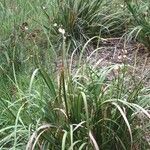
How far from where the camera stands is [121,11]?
602cm

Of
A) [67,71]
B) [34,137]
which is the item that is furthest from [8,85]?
[34,137]

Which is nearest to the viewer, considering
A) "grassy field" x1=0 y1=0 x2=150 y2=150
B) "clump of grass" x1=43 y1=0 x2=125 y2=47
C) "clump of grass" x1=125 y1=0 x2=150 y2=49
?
"grassy field" x1=0 y1=0 x2=150 y2=150

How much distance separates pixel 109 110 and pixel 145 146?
1.23 feet

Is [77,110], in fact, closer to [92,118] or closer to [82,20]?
[92,118]

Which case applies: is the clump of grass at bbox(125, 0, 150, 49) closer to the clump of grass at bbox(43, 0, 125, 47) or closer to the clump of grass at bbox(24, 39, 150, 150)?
the clump of grass at bbox(43, 0, 125, 47)

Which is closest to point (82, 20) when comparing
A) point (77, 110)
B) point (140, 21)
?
point (140, 21)

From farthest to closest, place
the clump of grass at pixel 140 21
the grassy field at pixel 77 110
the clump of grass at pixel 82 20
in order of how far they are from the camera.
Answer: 1. the clump of grass at pixel 82 20
2. the clump of grass at pixel 140 21
3. the grassy field at pixel 77 110

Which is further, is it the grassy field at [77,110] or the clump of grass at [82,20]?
the clump of grass at [82,20]

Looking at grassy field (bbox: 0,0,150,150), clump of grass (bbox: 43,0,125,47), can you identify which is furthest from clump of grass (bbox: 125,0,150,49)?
grassy field (bbox: 0,0,150,150)

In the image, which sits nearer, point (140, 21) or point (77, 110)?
point (77, 110)

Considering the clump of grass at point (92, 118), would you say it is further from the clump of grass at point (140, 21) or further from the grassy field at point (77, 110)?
the clump of grass at point (140, 21)

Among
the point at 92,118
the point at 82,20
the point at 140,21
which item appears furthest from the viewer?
the point at 82,20

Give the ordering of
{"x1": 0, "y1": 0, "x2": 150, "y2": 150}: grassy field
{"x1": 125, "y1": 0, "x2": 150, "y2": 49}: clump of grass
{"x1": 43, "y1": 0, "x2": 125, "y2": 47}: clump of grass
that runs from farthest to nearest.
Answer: {"x1": 43, "y1": 0, "x2": 125, "y2": 47}: clump of grass, {"x1": 125, "y1": 0, "x2": 150, "y2": 49}: clump of grass, {"x1": 0, "y1": 0, "x2": 150, "y2": 150}: grassy field

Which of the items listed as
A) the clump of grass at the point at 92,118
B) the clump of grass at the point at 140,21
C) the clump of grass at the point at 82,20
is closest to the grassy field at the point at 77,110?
the clump of grass at the point at 92,118
